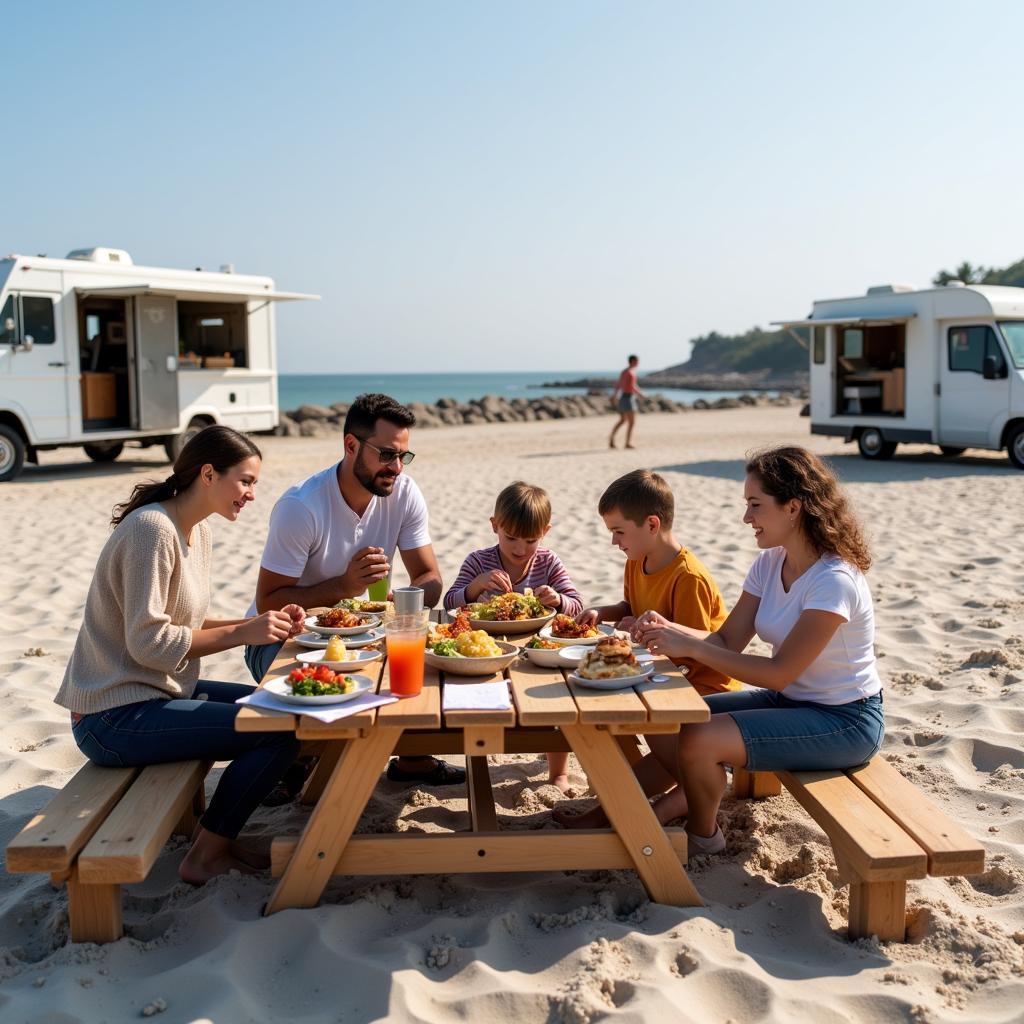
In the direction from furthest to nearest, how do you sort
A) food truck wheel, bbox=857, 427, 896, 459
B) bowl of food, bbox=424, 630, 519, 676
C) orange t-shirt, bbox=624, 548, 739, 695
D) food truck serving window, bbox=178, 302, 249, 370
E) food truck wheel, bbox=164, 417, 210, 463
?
food truck wheel, bbox=857, 427, 896, 459, food truck serving window, bbox=178, 302, 249, 370, food truck wheel, bbox=164, 417, 210, 463, orange t-shirt, bbox=624, 548, 739, 695, bowl of food, bbox=424, 630, 519, 676

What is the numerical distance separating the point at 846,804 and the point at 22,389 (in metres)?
11.9

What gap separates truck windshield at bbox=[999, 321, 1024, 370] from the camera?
13.1 m

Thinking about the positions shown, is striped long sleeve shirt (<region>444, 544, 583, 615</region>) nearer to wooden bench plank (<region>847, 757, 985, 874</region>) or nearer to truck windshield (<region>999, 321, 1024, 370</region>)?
wooden bench plank (<region>847, 757, 985, 874</region>)

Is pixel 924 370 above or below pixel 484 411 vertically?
above

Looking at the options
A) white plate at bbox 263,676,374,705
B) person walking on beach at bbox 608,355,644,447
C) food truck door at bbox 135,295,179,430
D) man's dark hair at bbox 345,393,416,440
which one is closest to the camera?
white plate at bbox 263,676,374,705

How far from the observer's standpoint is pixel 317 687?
2.71 metres

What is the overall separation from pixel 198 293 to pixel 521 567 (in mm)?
10856

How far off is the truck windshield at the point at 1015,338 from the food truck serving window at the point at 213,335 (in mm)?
10142

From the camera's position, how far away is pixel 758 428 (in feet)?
75.8

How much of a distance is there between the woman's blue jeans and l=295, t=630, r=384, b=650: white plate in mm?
284

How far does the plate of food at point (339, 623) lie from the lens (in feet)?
10.9

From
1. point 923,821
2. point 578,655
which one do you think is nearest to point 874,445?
point 578,655

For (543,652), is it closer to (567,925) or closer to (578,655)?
(578,655)

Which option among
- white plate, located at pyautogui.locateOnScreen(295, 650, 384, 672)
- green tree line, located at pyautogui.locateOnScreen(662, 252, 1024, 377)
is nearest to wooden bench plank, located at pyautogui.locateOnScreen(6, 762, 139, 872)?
white plate, located at pyautogui.locateOnScreen(295, 650, 384, 672)
